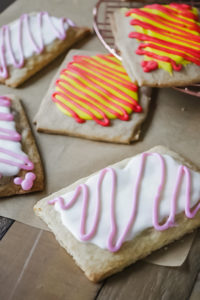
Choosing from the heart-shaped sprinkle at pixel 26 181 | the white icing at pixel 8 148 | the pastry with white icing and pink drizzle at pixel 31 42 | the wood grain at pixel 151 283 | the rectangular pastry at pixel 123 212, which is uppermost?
the pastry with white icing and pink drizzle at pixel 31 42

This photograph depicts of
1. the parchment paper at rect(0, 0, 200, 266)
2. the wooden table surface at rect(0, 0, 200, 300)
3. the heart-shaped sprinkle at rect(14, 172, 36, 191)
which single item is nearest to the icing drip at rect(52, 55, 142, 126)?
the parchment paper at rect(0, 0, 200, 266)

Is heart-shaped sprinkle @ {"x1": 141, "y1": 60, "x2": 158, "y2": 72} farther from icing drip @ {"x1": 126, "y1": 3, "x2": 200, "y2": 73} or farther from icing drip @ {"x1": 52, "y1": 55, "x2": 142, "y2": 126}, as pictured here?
icing drip @ {"x1": 52, "y1": 55, "x2": 142, "y2": 126}

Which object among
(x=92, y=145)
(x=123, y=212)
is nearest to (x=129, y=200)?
(x=123, y=212)

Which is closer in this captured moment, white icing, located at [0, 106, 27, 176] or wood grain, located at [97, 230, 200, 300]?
wood grain, located at [97, 230, 200, 300]

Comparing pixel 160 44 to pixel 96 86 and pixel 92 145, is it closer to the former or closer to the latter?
pixel 96 86

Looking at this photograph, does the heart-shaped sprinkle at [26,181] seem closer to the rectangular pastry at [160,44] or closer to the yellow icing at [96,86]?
the yellow icing at [96,86]

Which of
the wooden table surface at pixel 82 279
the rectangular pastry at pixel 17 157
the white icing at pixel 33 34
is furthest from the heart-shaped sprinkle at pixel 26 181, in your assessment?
the white icing at pixel 33 34

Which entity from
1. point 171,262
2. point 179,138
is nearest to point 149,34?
point 179,138
